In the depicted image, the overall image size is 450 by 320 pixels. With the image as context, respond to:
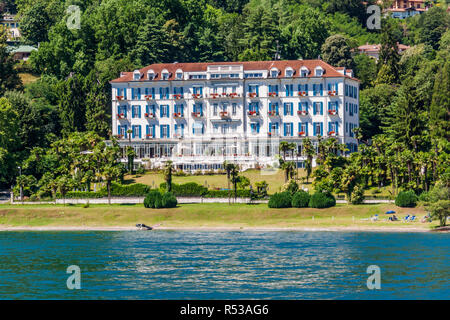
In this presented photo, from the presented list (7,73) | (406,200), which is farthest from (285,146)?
(7,73)

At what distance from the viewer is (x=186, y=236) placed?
11694 cm

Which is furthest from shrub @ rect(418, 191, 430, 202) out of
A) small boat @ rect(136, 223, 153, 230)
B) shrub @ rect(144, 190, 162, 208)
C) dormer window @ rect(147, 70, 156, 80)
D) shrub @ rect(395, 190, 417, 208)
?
dormer window @ rect(147, 70, 156, 80)

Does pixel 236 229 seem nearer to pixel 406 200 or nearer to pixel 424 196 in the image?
pixel 406 200

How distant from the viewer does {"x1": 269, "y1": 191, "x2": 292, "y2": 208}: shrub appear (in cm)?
12888

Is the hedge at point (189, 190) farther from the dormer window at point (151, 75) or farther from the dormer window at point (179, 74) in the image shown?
the dormer window at point (151, 75)

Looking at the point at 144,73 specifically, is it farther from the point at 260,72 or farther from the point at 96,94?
the point at 260,72

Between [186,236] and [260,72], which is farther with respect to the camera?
[260,72]

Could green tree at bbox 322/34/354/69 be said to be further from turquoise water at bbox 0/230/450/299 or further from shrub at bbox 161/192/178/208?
turquoise water at bbox 0/230/450/299

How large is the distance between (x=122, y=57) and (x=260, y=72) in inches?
1683

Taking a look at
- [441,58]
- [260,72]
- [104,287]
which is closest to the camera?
[104,287]

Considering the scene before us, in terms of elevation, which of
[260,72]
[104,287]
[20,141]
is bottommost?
[104,287]

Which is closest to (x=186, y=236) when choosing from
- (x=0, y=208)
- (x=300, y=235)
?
(x=300, y=235)

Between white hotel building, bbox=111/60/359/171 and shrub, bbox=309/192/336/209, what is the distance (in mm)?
28627
